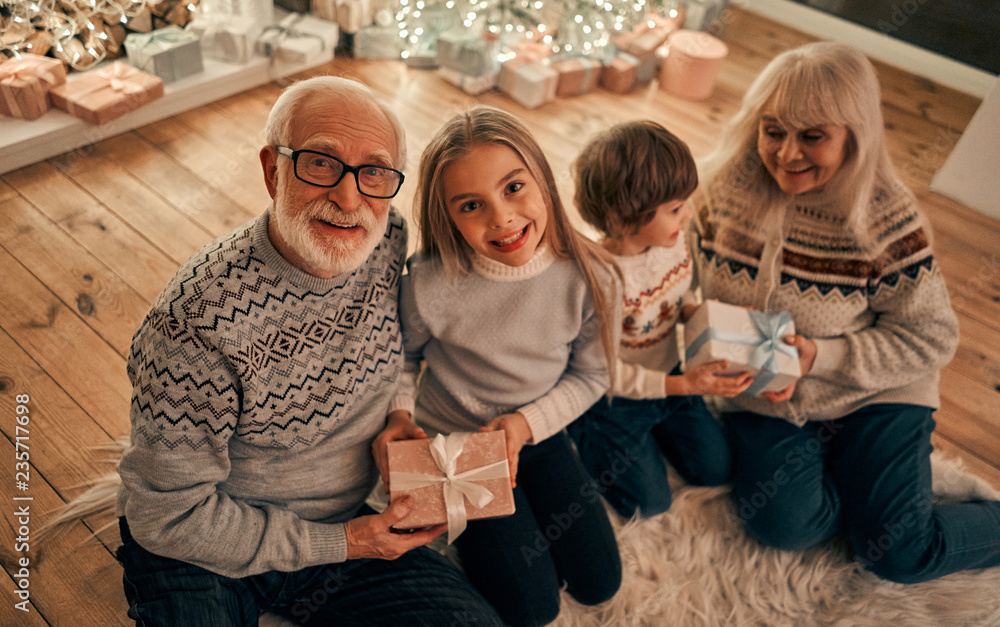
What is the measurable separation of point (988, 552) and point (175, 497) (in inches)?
67.8

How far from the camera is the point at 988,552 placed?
5.00 ft

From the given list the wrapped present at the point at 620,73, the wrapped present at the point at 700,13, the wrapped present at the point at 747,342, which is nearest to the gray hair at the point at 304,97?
the wrapped present at the point at 747,342

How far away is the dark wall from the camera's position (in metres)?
2.99

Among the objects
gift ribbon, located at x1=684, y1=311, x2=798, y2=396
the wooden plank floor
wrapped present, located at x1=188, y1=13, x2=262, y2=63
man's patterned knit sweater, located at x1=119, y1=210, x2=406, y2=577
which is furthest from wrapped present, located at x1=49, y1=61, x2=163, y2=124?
gift ribbon, located at x1=684, y1=311, x2=798, y2=396

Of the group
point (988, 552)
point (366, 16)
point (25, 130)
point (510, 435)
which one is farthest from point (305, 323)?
point (366, 16)

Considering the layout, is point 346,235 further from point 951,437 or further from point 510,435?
point 951,437

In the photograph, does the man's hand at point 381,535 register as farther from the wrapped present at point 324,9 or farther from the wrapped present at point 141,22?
the wrapped present at point 324,9

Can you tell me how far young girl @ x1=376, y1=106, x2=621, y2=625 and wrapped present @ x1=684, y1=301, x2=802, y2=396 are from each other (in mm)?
233

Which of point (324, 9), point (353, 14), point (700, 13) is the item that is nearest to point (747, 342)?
point (353, 14)

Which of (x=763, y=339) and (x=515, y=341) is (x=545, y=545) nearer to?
(x=515, y=341)

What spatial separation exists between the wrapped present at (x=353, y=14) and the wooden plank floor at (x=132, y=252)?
170mm

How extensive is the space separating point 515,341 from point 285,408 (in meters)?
0.47

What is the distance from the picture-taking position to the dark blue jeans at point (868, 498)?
148 centimetres

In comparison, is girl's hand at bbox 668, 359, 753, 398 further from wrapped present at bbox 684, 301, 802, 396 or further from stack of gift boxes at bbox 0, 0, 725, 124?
stack of gift boxes at bbox 0, 0, 725, 124
